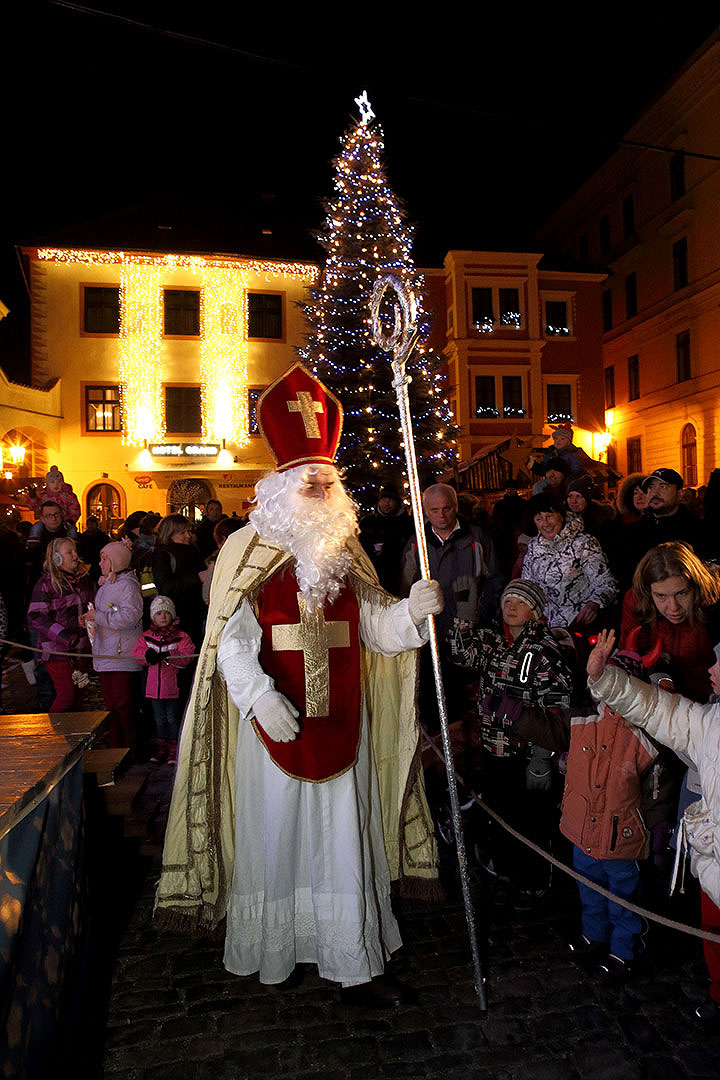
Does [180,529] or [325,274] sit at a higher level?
[325,274]

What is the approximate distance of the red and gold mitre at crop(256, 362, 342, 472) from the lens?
3582 millimetres

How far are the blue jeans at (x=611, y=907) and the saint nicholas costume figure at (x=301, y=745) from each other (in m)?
0.73

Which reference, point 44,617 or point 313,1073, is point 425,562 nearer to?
point 313,1073

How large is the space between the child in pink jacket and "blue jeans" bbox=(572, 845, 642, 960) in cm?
372

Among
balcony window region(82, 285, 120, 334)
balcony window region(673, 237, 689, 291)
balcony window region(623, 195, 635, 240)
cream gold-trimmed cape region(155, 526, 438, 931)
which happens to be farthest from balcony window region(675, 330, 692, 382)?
cream gold-trimmed cape region(155, 526, 438, 931)

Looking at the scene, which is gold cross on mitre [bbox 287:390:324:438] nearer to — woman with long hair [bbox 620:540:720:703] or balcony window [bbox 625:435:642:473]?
woman with long hair [bbox 620:540:720:703]

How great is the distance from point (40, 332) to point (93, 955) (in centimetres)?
2369

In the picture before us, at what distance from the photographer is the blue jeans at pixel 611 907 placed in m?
3.35

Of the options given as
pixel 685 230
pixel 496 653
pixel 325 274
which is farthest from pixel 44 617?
pixel 685 230

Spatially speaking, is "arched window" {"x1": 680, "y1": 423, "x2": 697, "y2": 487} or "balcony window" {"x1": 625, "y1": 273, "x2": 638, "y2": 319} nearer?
"arched window" {"x1": 680, "y1": 423, "x2": 697, "y2": 487}

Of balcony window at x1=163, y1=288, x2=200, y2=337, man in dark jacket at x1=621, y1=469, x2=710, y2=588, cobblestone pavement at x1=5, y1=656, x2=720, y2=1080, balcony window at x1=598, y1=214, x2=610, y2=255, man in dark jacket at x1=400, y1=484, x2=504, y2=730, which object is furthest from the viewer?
balcony window at x1=598, y1=214, x2=610, y2=255

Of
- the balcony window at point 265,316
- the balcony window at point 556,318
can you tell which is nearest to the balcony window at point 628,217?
the balcony window at point 556,318

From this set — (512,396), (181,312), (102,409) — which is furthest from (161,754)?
(512,396)

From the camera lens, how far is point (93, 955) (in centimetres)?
329
